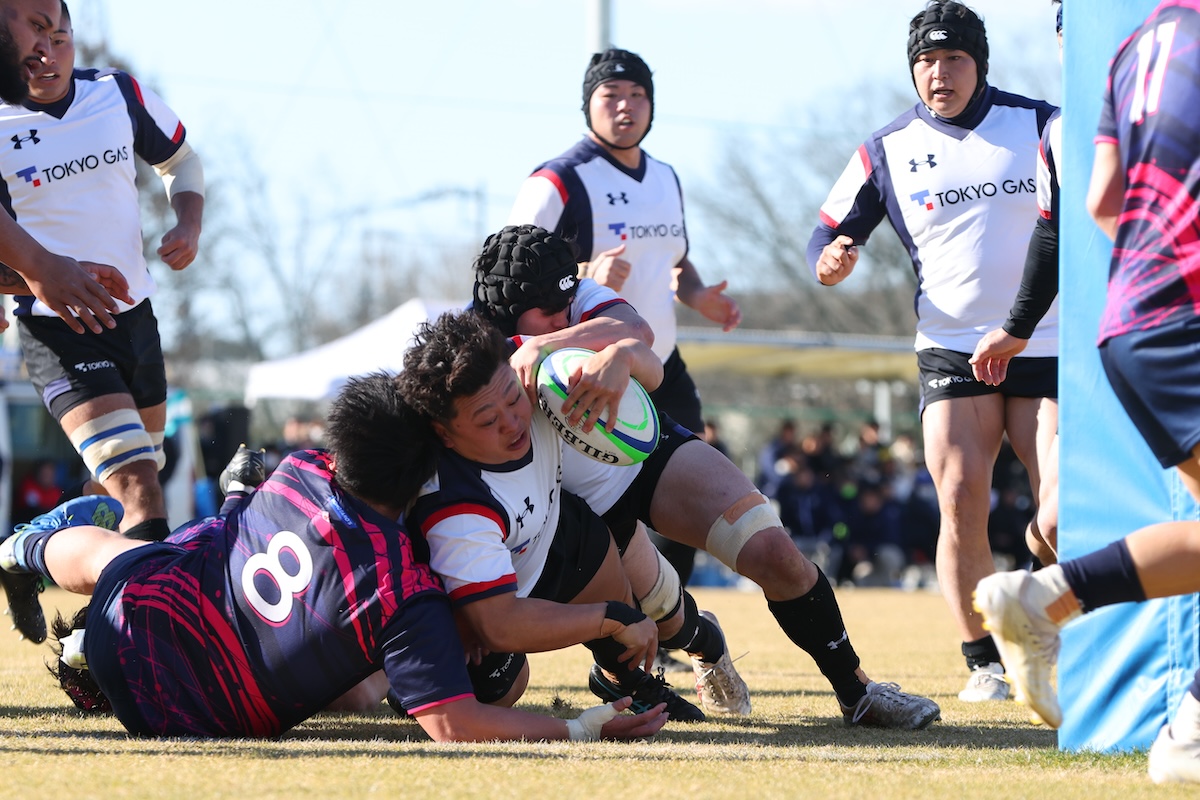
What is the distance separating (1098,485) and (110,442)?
3431mm

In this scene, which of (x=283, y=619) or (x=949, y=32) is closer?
(x=283, y=619)

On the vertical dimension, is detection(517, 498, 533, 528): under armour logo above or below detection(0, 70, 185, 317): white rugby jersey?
below

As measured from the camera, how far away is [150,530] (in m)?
5.01

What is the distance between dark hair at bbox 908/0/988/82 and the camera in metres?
5.32

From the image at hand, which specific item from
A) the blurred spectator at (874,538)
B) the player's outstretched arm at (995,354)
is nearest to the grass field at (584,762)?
the player's outstretched arm at (995,354)

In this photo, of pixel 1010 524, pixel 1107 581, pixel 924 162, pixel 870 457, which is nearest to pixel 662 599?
pixel 1107 581

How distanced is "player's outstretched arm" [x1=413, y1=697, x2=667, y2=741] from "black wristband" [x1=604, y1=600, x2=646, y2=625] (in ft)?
0.70

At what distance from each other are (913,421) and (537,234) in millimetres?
21006

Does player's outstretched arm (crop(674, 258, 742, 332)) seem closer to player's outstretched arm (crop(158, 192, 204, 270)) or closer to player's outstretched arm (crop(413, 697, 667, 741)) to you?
player's outstretched arm (crop(158, 192, 204, 270))

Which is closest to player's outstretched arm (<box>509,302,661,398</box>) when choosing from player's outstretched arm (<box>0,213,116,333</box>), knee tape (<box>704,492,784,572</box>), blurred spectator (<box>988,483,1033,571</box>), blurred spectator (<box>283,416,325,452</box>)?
knee tape (<box>704,492,784,572</box>)

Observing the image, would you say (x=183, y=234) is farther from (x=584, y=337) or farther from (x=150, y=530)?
(x=584, y=337)

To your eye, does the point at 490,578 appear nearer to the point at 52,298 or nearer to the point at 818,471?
the point at 52,298

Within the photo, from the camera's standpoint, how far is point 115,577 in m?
3.79

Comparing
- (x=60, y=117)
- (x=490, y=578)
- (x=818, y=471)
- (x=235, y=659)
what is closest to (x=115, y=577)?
(x=235, y=659)
